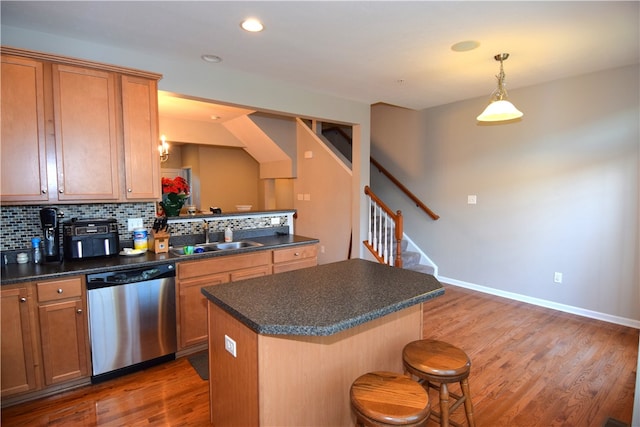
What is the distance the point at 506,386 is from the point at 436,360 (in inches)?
48.0

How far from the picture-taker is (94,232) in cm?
264

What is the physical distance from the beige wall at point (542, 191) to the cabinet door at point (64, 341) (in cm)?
433

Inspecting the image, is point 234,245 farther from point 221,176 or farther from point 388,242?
point 221,176

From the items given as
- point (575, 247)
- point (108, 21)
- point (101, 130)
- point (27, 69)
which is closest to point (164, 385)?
point (101, 130)

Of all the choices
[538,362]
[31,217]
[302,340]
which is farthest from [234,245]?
[538,362]

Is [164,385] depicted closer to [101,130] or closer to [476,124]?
[101,130]

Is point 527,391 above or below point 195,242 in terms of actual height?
below

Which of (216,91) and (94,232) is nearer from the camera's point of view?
(94,232)

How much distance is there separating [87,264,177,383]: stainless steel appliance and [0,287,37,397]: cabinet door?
13.0 inches

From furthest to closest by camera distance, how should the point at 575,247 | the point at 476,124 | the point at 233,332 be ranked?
the point at 476,124
the point at 575,247
the point at 233,332

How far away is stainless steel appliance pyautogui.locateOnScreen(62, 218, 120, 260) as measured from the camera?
2.55 meters

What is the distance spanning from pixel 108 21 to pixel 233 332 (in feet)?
7.39

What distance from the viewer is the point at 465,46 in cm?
271

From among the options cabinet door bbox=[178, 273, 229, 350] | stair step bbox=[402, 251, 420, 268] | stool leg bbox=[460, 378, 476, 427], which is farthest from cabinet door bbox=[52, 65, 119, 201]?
stair step bbox=[402, 251, 420, 268]
